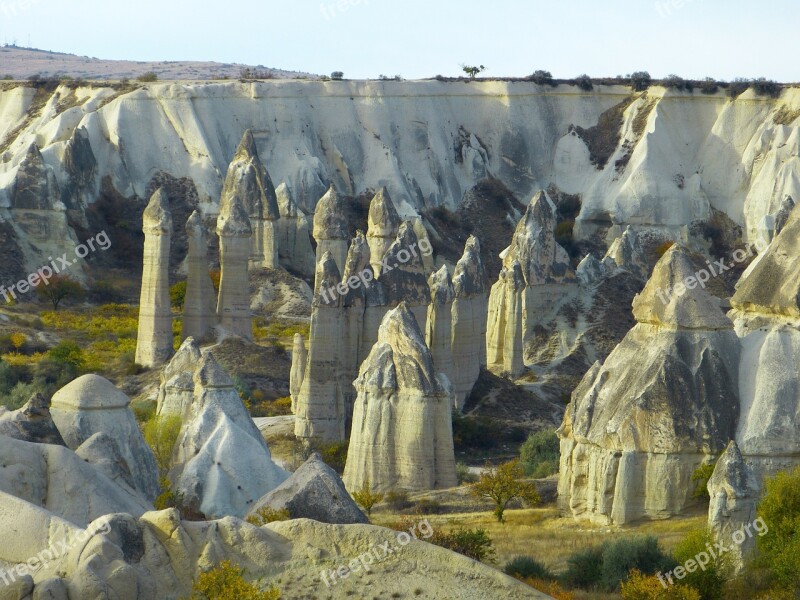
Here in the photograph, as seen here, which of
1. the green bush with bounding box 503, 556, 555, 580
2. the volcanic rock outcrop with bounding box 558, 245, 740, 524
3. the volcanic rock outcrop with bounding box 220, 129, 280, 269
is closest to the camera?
the green bush with bounding box 503, 556, 555, 580

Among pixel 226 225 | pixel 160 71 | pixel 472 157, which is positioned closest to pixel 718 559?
pixel 226 225

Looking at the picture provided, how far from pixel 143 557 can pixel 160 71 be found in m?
123

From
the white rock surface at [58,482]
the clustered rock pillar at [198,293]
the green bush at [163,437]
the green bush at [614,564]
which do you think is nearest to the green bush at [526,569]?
the green bush at [614,564]

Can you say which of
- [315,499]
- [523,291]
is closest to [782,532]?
[315,499]

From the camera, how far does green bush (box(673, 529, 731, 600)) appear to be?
21641mm

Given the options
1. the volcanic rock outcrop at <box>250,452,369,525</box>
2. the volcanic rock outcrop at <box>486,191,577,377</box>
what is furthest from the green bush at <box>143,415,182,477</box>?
the volcanic rock outcrop at <box>486,191,577,377</box>

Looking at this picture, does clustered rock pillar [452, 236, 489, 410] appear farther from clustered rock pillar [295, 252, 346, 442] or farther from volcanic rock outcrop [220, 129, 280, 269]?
volcanic rock outcrop [220, 129, 280, 269]

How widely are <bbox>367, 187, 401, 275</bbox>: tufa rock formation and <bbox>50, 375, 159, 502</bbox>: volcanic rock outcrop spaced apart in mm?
25268

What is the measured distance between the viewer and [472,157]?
261 feet

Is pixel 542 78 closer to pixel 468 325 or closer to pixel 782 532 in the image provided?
pixel 468 325

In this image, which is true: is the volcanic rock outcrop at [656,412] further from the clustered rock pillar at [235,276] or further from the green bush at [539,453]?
the clustered rock pillar at [235,276]

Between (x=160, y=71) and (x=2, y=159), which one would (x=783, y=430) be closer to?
(x=2, y=159)

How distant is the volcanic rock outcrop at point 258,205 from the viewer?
59.8 m

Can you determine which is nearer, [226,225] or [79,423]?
[79,423]
